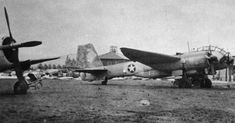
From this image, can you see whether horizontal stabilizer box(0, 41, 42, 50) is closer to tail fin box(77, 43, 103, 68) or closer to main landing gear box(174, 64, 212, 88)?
main landing gear box(174, 64, 212, 88)

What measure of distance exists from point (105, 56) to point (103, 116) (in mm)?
65462

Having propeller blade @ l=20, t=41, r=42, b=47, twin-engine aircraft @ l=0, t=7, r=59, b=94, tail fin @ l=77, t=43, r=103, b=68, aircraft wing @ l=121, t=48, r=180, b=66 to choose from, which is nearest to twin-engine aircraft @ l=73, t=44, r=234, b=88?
aircraft wing @ l=121, t=48, r=180, b=66

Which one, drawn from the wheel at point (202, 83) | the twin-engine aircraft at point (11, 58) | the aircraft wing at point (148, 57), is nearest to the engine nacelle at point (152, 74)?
the aircraft wing at point (148, 57)

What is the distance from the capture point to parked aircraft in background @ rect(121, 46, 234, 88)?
14.4 metres

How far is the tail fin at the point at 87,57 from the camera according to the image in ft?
64.5

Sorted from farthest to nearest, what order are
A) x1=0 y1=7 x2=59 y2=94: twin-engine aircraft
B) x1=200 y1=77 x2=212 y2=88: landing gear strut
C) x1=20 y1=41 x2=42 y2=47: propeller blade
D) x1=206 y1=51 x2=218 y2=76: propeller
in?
x1=200 y1=77 x2=212 y2=88: landing gear strut → x1=206 y1=51 x2=218 y2=76: propeller → x1=0 y1=7 x2=59 y2=94: twin-engine aircraft → x1=20 y1=41 x2=42 y2=47: propeller blade

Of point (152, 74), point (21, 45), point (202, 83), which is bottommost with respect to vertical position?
point (202, 83)

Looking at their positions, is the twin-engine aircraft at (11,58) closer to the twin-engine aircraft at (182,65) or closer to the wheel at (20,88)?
the wheel at (20,88)

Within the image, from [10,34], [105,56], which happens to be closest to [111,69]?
[10,34]

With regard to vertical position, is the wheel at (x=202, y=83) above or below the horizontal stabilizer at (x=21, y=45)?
below

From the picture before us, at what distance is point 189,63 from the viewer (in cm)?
1476

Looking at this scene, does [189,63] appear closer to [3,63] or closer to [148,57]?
[148,57]

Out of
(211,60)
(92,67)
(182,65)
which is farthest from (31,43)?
(92,67)

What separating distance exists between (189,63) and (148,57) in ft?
8.12
